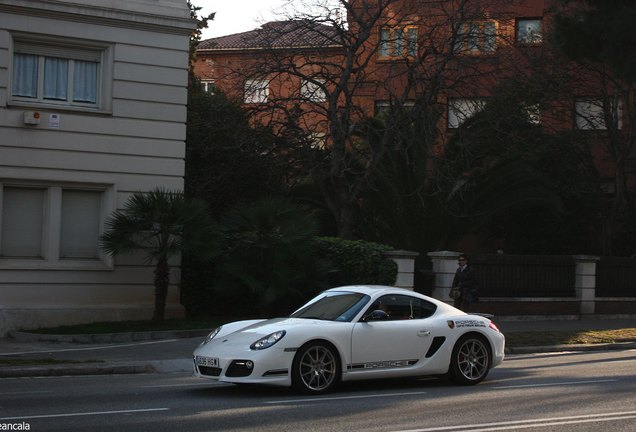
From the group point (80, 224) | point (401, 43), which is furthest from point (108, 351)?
point (401, 43)

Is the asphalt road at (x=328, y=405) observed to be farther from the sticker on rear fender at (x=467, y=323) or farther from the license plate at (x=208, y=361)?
the sticker on rear fender at (x=467, y=323)

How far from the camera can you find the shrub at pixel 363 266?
23.0 m

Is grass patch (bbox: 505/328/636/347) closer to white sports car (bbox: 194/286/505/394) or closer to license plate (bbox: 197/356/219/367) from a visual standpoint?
white sports car (bbox: 194/286/505/394)

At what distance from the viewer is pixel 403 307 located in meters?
12.9

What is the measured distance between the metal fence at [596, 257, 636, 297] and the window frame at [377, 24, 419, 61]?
326 inches

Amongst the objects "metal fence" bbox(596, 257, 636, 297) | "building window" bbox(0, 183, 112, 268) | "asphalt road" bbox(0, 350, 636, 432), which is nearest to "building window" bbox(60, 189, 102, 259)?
"building window" bbox(0, 183, 112, 268)

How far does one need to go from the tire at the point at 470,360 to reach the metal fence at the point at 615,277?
1522cm

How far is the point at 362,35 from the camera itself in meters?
25.6

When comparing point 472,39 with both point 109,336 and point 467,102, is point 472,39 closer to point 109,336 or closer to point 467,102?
point 467,102

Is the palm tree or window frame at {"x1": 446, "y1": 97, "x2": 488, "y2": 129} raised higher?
window frame at {"x1": 446, "y1": 97, "x2": 488, "y2": 129}

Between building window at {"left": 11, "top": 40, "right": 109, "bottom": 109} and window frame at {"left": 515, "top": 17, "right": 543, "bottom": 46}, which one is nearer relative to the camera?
building window at {"left": 11, "top": 40, "right": 109, "bottom": 109}

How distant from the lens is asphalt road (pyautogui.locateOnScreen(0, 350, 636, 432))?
377 inches

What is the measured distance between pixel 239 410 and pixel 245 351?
1120 millimetres

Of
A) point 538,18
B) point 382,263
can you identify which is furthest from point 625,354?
point 538,18
